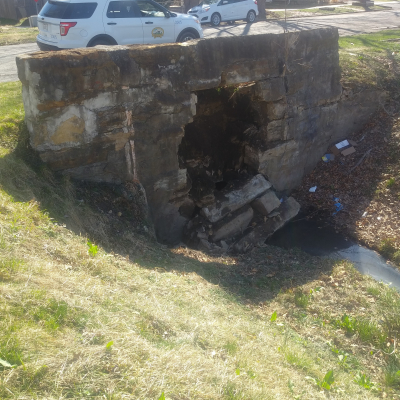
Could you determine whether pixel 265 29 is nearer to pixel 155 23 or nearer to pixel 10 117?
pixel 155 23

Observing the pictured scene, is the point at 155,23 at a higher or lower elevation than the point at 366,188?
higher

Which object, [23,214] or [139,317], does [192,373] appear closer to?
[139,317]

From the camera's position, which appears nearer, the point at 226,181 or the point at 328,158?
the point at 226,181

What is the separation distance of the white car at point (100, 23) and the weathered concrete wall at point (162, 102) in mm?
3787

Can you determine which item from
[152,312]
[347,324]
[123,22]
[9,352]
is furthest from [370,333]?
[123,22]

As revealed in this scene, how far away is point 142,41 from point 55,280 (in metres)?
8.33

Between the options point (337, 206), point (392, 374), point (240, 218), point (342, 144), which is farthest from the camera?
point (342, 144)

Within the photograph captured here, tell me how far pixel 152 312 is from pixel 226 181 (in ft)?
18.3

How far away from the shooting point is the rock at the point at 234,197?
7.56 meters

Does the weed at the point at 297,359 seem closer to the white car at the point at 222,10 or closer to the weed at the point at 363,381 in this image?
the weed at the point at 363,381

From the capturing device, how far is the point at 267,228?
7.94 metres

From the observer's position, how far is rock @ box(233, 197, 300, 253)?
7461mm

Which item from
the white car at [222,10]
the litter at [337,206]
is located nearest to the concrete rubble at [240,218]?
the litter at [337,206]

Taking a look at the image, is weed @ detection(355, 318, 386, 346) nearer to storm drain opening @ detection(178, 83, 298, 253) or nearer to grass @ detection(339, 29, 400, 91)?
storm drain opening @ detection(178, 83, 298, 253)
